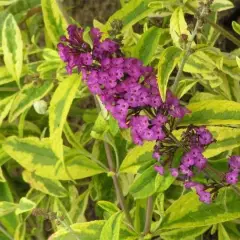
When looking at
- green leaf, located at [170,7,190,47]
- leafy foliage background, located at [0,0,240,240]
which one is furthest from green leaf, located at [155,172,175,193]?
green leaf, located at [170,7,190,47]

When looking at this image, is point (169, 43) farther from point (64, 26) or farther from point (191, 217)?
point (191, 217)

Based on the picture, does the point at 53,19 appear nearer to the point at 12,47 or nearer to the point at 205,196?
the point at 12,47

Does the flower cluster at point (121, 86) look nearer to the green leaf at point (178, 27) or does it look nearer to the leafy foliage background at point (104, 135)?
the leafy foliage background at point (104, 135)

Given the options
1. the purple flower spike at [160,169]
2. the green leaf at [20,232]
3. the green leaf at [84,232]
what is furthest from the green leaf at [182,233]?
the green leaf at [20,232]

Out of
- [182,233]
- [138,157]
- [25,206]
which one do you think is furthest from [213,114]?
[25,206]

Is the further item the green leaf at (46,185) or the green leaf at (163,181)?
the green leaf at (46,185)

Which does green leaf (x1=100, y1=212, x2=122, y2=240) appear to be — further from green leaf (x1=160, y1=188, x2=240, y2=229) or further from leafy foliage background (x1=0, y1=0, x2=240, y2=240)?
green leaf (x1=160, y1=188, x2=240, y2=229)

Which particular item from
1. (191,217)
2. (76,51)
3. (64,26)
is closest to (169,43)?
(64,26)
